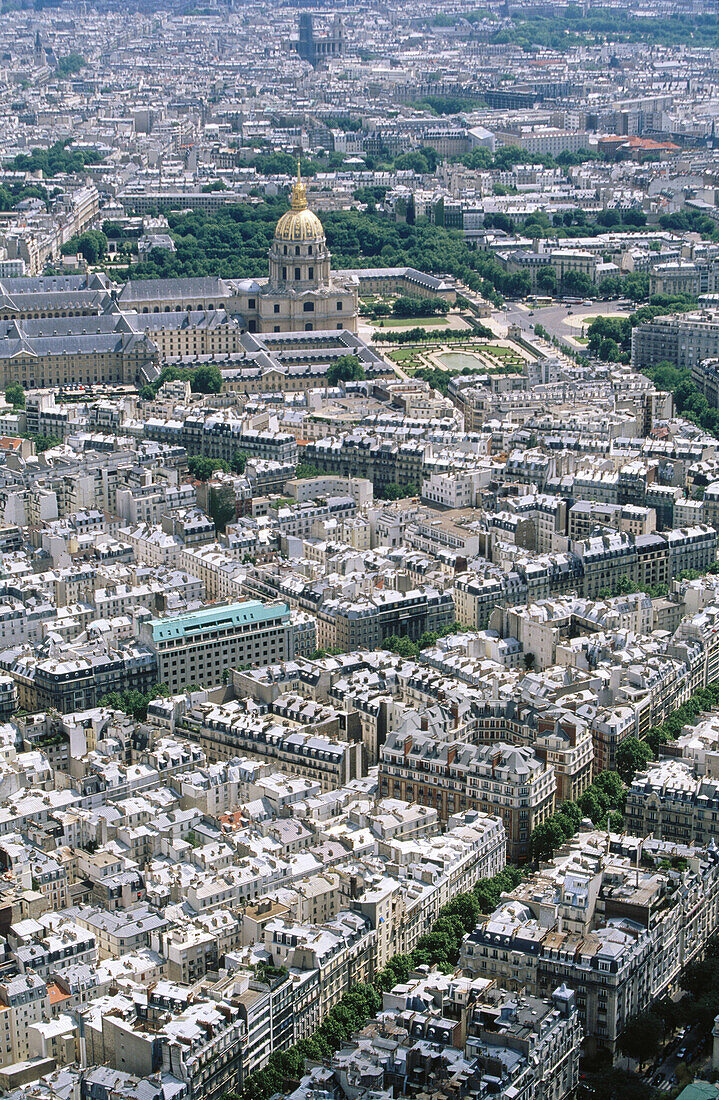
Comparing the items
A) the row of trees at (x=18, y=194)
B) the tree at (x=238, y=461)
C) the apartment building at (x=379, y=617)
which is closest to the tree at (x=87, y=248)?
the row of trees at (x=18, y=194)

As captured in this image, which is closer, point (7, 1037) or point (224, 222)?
point (7, 1037)

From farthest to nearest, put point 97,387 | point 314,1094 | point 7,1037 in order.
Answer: point 97,387, point 7,1037, point 314,1094

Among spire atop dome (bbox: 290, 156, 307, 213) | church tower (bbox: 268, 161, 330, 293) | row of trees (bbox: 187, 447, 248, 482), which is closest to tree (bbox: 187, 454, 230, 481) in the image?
row of trees (bbox: 187, 447, 248, 482)

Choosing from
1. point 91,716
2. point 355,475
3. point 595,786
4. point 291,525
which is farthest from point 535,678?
point 355,475

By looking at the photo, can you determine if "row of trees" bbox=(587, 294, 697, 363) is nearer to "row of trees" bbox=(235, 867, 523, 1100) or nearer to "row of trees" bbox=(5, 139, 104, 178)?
"row of trees" bbox=(235, 867, 523, 1100)

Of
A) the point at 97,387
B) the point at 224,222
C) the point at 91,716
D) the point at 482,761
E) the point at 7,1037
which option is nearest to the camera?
the point at 7,1037

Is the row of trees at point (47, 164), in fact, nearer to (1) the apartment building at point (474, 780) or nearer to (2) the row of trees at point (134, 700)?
(2) the row of trees at point (134, 700)

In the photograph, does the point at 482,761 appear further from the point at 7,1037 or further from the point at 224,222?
the point at 224,222
